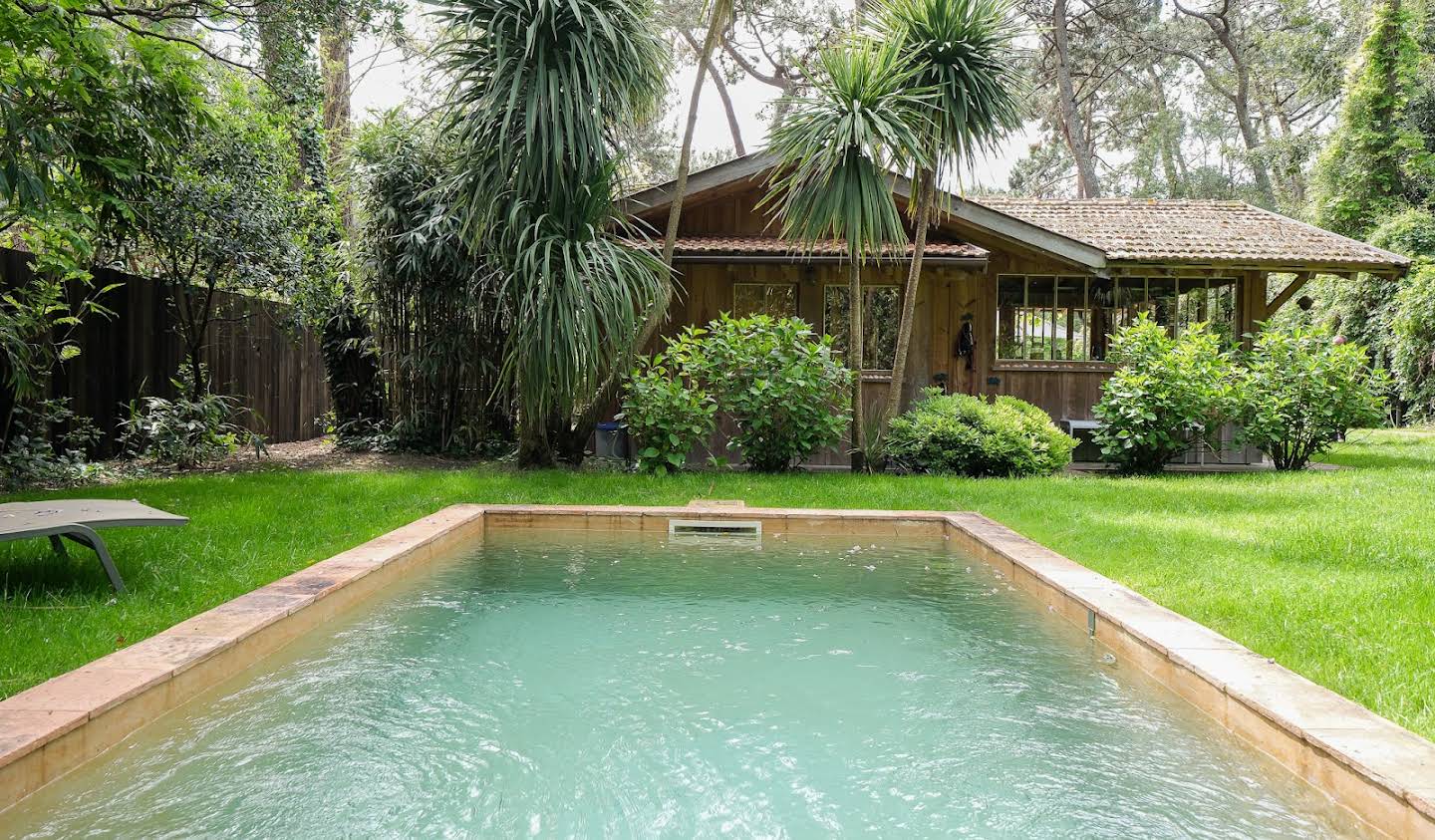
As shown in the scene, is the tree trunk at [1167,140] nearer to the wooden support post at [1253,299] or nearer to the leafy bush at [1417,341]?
the leafy bush at [1417,341]

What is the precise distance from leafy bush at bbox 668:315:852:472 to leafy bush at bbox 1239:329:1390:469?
13.7 ft

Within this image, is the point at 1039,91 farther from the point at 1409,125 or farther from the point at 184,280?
the point at 184,280

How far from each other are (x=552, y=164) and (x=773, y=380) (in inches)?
112

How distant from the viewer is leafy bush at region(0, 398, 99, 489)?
6.59 meters

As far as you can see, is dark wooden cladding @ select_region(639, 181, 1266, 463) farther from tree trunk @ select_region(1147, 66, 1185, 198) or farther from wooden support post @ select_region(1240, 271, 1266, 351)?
tree trunk @ select_region(1147, 66, 1185, 198)

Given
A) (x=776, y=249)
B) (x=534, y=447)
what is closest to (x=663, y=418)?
(x=534, y=447)

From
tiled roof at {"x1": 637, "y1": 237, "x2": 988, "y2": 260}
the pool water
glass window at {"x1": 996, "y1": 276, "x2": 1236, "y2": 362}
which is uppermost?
tiled roof at {"x1": 637, "y1": 237, "x2": 988, "y2": 260}

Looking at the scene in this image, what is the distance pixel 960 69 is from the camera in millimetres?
7992

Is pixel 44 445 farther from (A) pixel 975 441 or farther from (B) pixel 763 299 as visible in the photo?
(A) pixel 975 441

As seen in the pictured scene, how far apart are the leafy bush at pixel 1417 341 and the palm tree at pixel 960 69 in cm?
974

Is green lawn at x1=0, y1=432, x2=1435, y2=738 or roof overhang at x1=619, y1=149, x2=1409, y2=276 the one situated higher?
roof overhang at x1=619, y1=149, x2=1409, y2=276

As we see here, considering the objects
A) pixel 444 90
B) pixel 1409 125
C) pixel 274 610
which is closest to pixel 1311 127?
pixel 1409 125

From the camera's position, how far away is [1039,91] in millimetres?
22266

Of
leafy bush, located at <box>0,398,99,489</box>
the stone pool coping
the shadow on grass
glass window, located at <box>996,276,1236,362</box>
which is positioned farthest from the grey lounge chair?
glass window, located at <box>996,276,1236,362</box>
